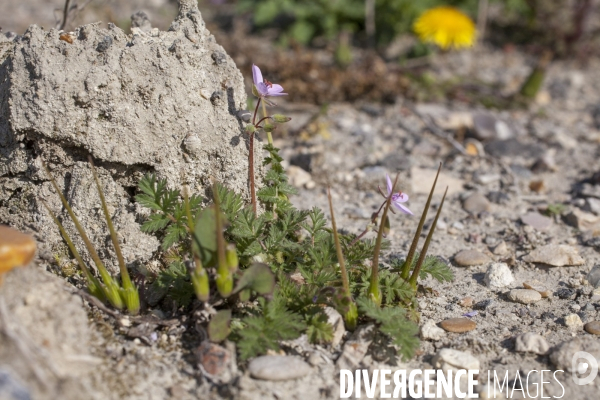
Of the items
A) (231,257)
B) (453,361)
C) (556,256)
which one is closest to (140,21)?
(231,257)

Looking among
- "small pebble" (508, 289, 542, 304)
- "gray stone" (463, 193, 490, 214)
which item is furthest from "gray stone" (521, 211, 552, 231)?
"small pebble" (508, 289, 542, 304)

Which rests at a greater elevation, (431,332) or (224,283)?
(224,283)

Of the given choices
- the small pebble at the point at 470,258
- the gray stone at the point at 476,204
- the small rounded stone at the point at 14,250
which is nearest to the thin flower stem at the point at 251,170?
the small rounded stone at the point at 14,250

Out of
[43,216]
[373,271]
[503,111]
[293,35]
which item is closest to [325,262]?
[373,271]

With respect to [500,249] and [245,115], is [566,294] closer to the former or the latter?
[500,249]

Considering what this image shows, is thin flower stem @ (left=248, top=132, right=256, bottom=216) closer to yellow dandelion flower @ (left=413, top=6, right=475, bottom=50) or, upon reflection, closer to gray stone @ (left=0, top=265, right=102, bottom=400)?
gray stone @ (left=0, top=265, right=102, bottom=400)

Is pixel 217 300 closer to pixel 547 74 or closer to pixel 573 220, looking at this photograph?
pixel 573 220

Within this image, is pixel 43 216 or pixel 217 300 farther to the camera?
pixel 43 216
